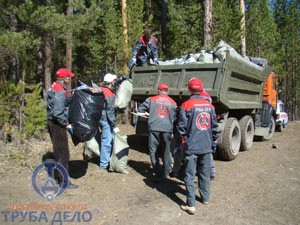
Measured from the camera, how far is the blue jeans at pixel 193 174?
154 inches

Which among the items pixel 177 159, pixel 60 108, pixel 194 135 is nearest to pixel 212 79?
pixel 177 159

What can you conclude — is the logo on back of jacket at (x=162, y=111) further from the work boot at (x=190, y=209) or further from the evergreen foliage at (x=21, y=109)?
the evergreen foliage at (x=21, y=109)

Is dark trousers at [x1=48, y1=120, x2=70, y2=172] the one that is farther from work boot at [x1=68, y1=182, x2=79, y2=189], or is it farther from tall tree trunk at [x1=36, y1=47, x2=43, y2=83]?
tall tree trunk at [x1=36, y1=47, x2=43, y2=83]

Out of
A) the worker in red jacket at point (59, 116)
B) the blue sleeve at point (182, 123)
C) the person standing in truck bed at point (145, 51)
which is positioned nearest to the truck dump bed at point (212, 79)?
the person standing in truck bed at point (145, 51)

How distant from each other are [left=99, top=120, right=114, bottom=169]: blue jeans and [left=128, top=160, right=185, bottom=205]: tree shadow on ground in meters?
0.66

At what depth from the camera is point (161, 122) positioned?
16.3ft

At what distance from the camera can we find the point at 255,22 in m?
19.3

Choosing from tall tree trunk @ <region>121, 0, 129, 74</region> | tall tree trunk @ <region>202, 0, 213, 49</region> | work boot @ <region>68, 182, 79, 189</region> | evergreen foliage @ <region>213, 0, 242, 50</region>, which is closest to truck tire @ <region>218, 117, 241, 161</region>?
work boot @ <region>68, 182, 79, 189</region>

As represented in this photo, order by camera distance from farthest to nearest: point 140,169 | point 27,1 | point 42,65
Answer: point 42,65 < point 27,1 < point 140,169

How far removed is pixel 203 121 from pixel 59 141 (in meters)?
2.23

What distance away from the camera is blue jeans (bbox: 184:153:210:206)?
3.90 meters

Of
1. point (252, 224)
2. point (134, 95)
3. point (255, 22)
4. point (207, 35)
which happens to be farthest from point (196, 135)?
point (255, 22)

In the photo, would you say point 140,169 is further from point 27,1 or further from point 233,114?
point 27,1

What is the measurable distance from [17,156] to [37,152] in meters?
0.45
